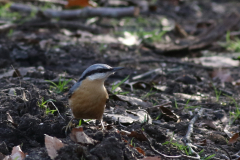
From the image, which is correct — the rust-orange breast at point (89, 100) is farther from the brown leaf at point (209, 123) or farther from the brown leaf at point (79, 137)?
the brown leaf at point (209, 123)

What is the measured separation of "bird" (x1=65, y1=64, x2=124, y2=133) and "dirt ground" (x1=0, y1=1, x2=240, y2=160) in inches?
6.3

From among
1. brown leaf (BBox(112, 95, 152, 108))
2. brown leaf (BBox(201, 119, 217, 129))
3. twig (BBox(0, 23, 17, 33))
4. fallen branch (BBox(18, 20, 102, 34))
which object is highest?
brown leaf (BBox(112, 95, 152, 108))

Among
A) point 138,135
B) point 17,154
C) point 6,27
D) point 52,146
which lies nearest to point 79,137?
point 52,146

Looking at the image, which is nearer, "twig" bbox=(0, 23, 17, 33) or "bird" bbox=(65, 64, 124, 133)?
"bird" bbox=(65, 64, 124, 133)

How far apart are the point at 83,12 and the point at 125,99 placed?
4.95 meters

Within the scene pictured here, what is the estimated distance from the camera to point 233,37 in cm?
962

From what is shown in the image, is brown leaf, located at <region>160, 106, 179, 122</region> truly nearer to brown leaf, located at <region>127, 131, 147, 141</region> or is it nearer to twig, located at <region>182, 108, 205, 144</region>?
twig, located at <region>182, 108, 205, 144</region>

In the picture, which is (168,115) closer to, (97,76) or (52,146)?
(97,76)

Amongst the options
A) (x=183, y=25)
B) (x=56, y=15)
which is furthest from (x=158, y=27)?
(x=56, y=15)

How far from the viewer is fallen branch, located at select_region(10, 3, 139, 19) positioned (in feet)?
30.2

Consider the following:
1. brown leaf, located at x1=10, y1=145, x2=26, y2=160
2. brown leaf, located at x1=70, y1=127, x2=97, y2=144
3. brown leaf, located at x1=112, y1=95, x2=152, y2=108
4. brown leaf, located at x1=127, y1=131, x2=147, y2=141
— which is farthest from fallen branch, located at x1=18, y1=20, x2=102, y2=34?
brown leaf, located at x1=70, y1=127, x2=97, y2=144

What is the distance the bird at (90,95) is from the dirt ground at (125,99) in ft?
0.52

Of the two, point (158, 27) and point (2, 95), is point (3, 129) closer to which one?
point (2, 95)

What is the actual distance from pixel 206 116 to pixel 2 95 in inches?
106
